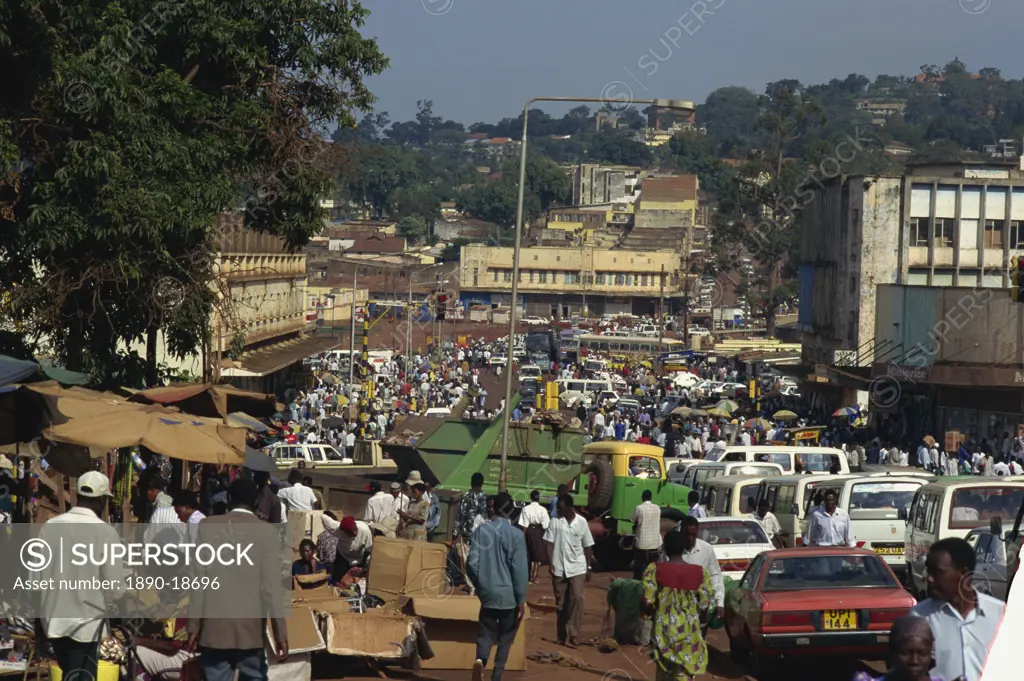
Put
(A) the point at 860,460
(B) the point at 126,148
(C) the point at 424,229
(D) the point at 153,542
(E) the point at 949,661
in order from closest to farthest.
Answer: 1. (E) the point at 949,661
2. (D) the point at 153,542
3. (B) the point at 126,148
4. (A) the point at 860,460
5. (C) the point at 424,229

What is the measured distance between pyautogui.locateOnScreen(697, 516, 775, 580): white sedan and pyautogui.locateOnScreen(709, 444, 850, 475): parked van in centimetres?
826

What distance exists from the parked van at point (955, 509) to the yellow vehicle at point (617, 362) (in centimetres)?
6964

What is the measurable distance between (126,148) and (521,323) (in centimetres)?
10721

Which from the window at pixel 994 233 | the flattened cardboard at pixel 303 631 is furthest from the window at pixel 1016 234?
the flattened cardboard at pixel 303 631

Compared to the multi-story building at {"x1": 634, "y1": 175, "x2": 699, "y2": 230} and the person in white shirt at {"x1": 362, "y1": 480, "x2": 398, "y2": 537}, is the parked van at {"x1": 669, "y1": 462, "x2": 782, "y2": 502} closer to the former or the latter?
the person in white shirt at {"x1": 362, "y1": 480, "x2": 398, "y2": 537}

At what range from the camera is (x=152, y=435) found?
41.5 feet

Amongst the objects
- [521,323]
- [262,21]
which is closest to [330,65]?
[262,21]

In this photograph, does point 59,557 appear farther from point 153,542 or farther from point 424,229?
point 424,229

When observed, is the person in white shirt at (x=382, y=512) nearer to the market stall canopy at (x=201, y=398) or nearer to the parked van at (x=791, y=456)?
the market stall canopy at (x=201, y=398)

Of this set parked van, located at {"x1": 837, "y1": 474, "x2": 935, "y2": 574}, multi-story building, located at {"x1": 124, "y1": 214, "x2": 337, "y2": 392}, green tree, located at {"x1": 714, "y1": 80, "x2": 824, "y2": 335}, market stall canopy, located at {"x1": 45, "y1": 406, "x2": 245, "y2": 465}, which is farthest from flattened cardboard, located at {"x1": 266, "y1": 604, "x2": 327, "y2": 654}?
green tree, located at {"x1": 714, "y1": 80, "x2": 824, "y2": 335}

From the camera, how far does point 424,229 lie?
177m

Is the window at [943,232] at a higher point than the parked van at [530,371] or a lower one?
higher

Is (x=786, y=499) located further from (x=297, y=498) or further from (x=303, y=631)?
(x=303, y=631)

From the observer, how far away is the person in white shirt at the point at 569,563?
14.9 m
